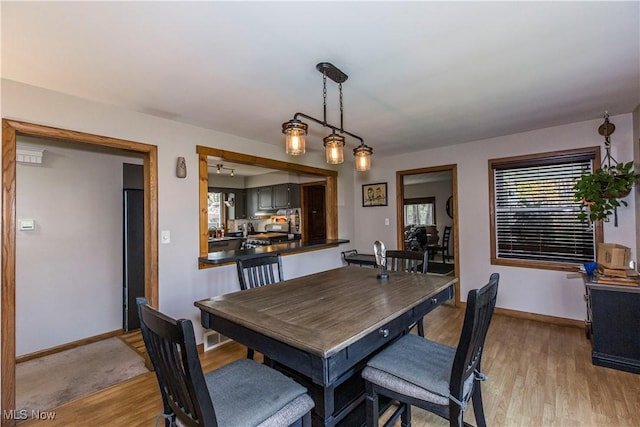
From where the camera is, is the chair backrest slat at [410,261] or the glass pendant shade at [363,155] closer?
the glass pendant shade at [363,155]

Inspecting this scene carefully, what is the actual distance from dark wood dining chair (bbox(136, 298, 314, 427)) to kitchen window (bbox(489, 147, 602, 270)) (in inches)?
142

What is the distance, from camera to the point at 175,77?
2062mm

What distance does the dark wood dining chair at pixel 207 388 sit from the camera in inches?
40.2

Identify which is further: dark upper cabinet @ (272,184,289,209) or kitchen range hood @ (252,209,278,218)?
kitchen range hood @ (252,209,278,218)

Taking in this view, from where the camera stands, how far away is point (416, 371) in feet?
4.83

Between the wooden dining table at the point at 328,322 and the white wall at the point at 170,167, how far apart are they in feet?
4.02

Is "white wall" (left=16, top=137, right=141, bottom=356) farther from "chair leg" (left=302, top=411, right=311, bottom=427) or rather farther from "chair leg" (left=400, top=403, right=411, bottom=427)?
"chair leg" (left=400, top=403, right=411, bottom=427)

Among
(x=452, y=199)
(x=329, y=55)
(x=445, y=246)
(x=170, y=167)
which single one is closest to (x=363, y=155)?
(x=329, y=55)

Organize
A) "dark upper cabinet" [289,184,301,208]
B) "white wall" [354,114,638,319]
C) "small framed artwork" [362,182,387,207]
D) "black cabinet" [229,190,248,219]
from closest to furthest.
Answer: "white wall" [354,114,638,319] < "small framed artwork" [362,182,387,207] < "dark upper cabinet" [289,184,301,208] < "black cabinet" [229,190,248,219]

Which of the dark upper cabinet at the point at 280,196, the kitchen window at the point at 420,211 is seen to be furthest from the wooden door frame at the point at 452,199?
the kitchen window at the point at 420,211

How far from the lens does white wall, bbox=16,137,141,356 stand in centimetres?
301

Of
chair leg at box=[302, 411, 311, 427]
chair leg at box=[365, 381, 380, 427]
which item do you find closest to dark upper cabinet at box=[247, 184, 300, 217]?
chair leg at box=[365, 381, 380, 427]

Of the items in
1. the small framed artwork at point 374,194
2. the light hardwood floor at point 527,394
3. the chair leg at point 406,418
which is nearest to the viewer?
the chair leg at point 406,418

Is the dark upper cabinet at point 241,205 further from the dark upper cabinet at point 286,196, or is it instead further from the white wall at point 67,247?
the white wall at point 67,247
